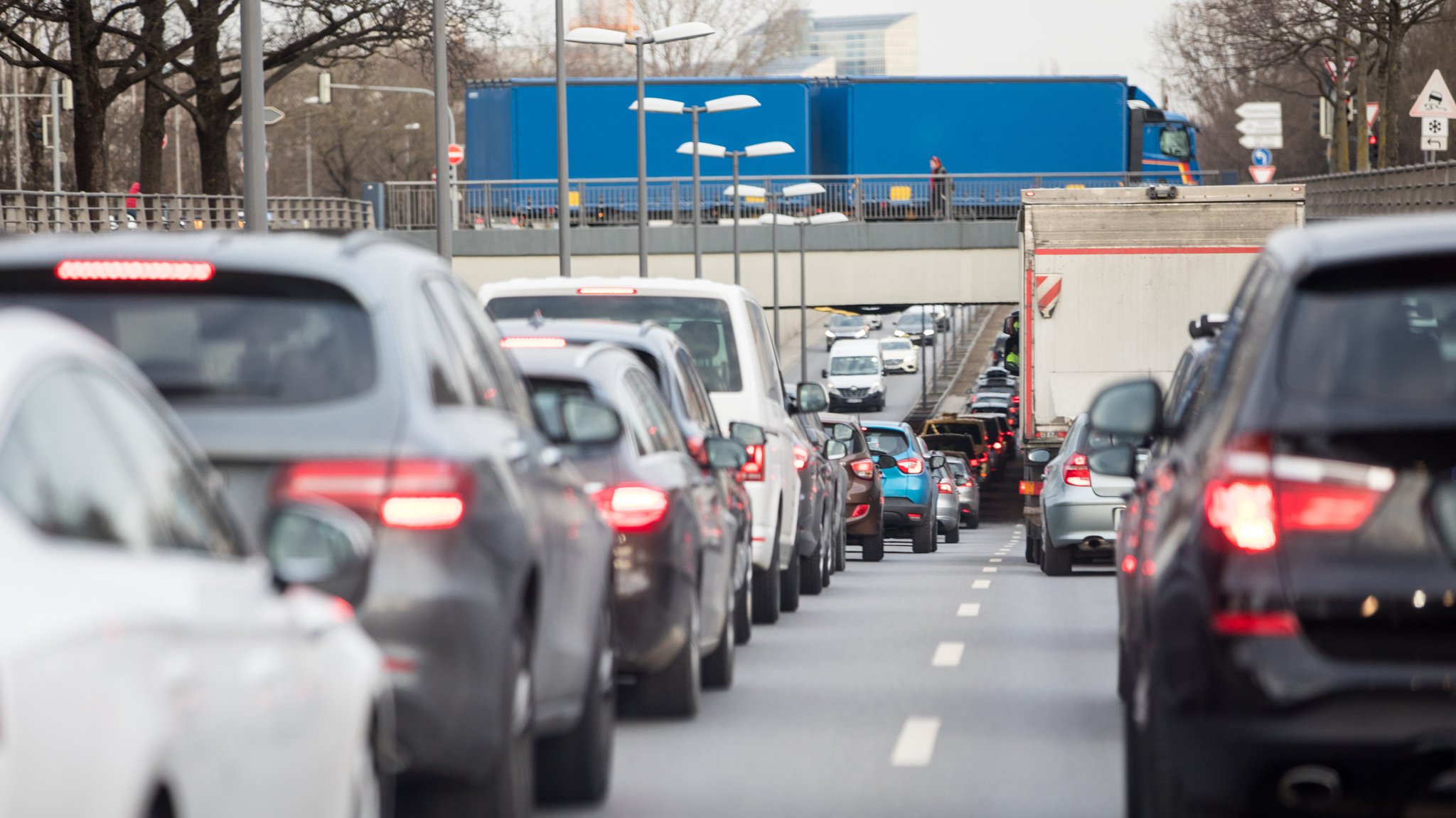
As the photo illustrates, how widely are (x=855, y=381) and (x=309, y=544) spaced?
3559 inches

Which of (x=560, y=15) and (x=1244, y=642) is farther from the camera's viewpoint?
(x=560, y=15)

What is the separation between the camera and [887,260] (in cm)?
5319

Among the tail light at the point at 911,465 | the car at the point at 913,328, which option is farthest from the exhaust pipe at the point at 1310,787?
the car at the point at 913,328

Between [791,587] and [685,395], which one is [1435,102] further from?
[685,395]

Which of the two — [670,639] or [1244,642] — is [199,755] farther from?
[670,639]

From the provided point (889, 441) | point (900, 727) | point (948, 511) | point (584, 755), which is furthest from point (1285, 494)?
point (948, 511)

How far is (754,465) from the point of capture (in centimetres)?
1362

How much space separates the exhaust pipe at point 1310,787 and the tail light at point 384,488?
1.94m

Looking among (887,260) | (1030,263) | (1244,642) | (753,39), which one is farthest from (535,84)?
(753,39)

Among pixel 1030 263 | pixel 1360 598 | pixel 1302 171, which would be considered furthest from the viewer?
pixel 1302 171

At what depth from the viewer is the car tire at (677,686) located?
938cm

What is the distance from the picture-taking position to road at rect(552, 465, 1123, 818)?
768cm

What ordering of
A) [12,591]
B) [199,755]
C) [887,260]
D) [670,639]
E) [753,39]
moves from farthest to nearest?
[753,39]
[887,260]
[670,639]
[199,755]
[12,591]

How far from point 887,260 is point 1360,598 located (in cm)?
4826
